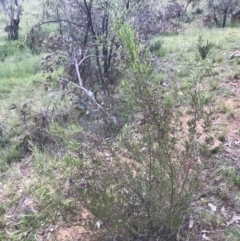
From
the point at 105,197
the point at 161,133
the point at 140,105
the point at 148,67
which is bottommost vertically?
the point at 105,197

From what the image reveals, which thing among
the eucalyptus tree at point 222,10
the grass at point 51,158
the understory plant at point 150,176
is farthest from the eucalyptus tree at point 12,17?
the understory plant at point 150,176

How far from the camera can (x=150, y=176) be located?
7.15ft

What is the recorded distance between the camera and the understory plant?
2043mm

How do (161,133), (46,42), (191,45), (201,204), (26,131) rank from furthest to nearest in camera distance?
(191,45) < (46,42) < (26,131) < (201,204) < (161,133)

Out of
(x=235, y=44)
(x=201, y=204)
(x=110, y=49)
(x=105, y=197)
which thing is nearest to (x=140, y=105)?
(x=105, y=197)

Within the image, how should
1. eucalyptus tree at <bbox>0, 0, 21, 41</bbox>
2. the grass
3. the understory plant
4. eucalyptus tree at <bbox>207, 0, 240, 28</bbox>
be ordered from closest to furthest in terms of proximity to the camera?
the understory plant → the grass → eucalyptus tree at <bbox>0, 0, 21, 41</bbox> → eucalyptus tree at <bbox>207, 0, 240, 28</bbox>

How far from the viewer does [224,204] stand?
9.00 ft

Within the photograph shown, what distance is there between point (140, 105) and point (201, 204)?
1137 mm

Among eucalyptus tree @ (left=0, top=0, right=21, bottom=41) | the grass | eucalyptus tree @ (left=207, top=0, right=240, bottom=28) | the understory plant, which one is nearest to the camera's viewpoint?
the understory plant

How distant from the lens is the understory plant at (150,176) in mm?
2043

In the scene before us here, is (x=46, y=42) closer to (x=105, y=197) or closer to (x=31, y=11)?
(x=105, y=197)

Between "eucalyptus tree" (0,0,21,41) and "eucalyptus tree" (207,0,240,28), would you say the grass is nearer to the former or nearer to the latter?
"eucalyptus tree" (0,0,21,41)

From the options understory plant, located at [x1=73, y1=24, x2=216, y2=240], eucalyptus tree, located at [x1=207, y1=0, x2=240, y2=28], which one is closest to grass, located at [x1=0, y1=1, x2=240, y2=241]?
understory plant, located at [x1=73, y1=24, x2=216, y2=240]

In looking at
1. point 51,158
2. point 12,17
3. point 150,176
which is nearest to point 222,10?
point 12,17
